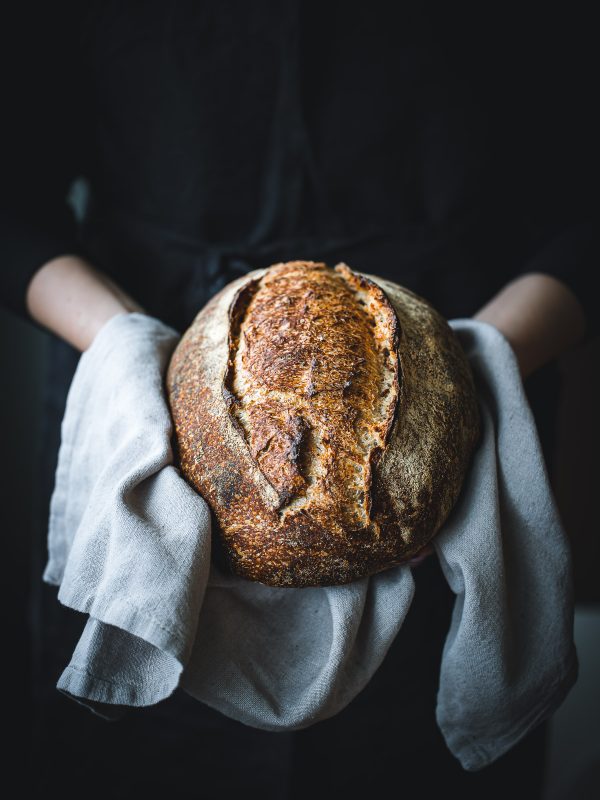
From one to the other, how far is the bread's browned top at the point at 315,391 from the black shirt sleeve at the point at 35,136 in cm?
41

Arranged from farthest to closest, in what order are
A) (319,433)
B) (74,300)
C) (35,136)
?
(35,136) → (74,300) → (319,433)

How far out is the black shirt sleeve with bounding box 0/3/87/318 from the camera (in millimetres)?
899

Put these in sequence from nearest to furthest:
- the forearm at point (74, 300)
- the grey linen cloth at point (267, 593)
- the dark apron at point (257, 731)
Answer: the grey linen cloth at point (267, 593), the forearm at point (74, 300), the dark apron at point (257, 731)

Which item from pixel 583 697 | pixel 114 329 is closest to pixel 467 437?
pixel 114 329

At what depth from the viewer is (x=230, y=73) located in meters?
0.94

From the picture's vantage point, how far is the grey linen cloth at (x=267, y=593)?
59 centimetres

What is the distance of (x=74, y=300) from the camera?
33.9 inches

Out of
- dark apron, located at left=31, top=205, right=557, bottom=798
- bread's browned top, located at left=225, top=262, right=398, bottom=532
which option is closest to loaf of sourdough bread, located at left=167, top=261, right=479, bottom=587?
bread's browned top, located at left=225, top=262, right=398, bottom=532

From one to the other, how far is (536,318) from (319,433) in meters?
0.47

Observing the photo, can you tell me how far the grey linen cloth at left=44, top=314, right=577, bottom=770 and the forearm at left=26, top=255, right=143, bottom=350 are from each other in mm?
68

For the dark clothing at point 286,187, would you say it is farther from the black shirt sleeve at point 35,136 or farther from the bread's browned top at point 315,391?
the bread's browned top at point 315,391

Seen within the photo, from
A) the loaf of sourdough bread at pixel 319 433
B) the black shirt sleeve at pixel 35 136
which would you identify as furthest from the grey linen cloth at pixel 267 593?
the black shirt sleeve at pixel 35 136

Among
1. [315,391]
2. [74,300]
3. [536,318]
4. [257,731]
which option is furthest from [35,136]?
[257,731]

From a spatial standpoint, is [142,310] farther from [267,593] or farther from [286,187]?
[267,593]
